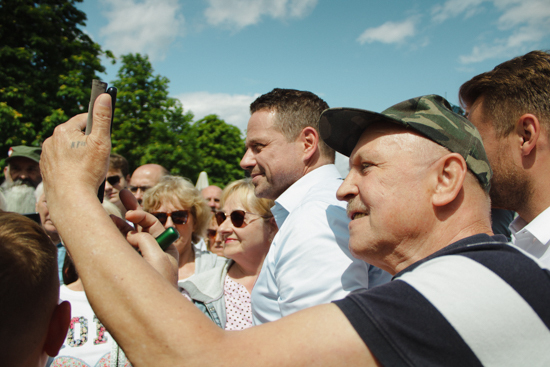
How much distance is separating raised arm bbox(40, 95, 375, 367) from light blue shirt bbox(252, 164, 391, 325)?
730mm

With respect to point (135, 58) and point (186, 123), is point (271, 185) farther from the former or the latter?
point (186, 123)

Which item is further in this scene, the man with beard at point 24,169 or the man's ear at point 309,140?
the man with beard at point 24,169

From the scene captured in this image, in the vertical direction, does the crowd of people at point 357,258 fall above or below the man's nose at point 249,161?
below

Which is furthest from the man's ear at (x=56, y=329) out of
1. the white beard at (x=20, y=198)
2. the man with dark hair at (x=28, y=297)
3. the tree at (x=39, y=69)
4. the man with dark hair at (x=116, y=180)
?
the tree at (x=39, y=69)

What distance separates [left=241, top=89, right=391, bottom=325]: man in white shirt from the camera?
5.94 feet

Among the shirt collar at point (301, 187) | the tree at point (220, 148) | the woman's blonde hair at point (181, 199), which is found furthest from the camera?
the tree at point (220, 148)

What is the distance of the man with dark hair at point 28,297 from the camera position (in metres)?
1.22

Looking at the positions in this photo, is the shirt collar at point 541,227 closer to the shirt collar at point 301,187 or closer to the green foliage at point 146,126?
the shirt collar at point 301,187

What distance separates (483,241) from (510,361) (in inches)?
15.0

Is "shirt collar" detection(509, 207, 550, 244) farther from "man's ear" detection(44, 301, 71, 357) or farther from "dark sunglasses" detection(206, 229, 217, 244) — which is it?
"dark sunglasses" detection(206, 229, 217, 244)

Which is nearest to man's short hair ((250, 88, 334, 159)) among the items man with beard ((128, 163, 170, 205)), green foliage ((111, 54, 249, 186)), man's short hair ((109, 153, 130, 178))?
man's short hair ((109, 153, 130, 178))

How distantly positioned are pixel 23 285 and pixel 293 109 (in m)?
2.18

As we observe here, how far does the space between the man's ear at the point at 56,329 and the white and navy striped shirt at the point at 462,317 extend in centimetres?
104

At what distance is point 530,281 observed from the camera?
1.06 metres
